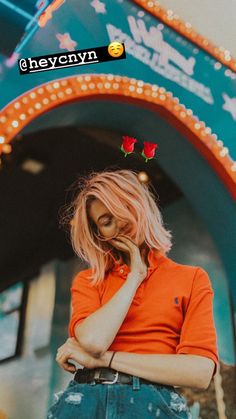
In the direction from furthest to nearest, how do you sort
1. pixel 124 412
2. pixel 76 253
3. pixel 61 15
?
1. pixel 61 15
2. pixel 76 253
3. pixel 124 412

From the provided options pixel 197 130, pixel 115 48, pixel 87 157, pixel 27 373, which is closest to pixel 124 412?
pixel 27 373

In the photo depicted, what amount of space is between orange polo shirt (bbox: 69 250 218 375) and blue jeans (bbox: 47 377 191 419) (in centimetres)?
10

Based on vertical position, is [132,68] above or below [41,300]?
above

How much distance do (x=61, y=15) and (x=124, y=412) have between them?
1229 mm

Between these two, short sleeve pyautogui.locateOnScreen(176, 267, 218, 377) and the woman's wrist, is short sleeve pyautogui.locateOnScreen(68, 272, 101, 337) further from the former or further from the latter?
short sleeve pyautogui.locateOnScreen(176, 267, 218, 377)

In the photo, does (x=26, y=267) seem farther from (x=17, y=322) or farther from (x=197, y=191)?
(x=197, y=191)

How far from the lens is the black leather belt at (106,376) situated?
50.7 inches

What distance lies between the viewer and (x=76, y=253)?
1488 millimetres

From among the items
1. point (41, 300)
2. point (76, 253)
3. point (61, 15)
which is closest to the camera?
point (41, 300)

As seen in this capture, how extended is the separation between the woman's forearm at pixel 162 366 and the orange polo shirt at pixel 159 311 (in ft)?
0.08

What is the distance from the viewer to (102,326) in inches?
50.3

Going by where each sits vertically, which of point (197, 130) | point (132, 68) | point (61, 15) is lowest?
point (197, 130)

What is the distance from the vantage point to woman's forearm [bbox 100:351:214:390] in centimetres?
130

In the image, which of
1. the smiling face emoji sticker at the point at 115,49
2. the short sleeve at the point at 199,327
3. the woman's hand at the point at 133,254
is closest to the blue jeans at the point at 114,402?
the short sleeve at the point at 199,327
